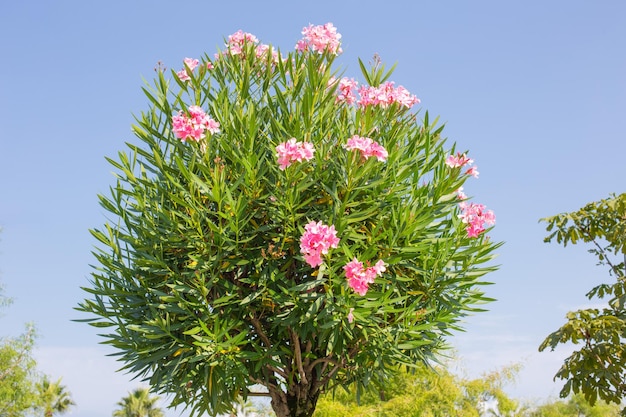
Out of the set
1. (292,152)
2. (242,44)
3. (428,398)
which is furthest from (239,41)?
(428,398)

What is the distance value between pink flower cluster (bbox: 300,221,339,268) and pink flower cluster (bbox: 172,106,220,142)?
182cm

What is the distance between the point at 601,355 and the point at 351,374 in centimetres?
653

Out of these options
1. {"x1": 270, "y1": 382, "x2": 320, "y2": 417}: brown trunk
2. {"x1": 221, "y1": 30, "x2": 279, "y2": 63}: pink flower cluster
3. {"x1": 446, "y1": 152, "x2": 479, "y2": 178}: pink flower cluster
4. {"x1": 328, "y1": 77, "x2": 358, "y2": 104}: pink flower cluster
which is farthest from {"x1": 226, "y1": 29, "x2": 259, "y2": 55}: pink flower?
{"x1": 270, "y1": 382, "x2": 320, "y2": 417}: brown trunk

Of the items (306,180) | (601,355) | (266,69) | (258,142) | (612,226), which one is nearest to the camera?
(306,180)

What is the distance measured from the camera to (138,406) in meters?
37.6

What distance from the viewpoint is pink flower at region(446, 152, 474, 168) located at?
814cm

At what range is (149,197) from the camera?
27.7 ft

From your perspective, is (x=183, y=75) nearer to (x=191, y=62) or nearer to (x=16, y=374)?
(x=191, y=62)

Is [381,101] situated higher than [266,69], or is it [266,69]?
[266,69]

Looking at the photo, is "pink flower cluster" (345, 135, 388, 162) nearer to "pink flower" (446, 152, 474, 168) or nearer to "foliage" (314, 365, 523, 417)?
"pink flower" (446, 152, 474, 168)

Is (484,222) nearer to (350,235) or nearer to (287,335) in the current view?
(350,235)

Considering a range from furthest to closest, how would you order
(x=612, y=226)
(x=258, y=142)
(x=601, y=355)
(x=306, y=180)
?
(x=612, y=226) < (x=601, y=355) < (x=258, y=142) < (x=306, y=180)

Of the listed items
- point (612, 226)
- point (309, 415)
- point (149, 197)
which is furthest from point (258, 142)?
point (612, 226)

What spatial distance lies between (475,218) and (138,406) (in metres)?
34.0
